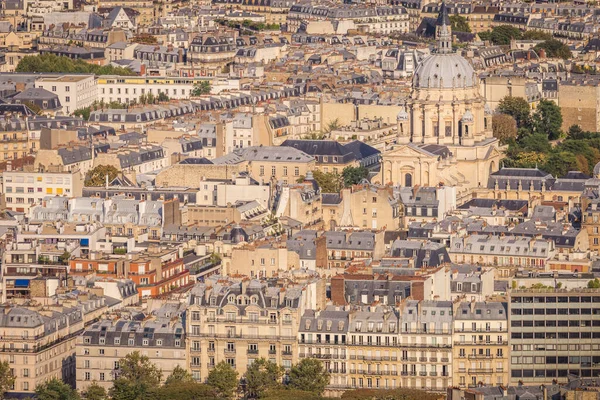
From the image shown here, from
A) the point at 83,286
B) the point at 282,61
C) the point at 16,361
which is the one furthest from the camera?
the point at 282,61

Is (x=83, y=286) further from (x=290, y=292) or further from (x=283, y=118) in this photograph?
(x=283, y=118)

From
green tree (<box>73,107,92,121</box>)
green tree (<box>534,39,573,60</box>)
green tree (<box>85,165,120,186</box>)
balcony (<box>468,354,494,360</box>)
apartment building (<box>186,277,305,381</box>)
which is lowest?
balcony (<box>468,354,494,360</box>)

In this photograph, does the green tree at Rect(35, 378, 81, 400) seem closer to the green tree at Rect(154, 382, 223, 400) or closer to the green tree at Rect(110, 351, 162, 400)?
the green tree at Rect(110, 351, 162, 400)

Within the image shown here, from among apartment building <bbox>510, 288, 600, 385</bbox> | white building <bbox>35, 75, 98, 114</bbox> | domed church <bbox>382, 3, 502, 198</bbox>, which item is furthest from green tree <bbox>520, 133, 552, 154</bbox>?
apartment building <bbox>510, 288, 600, 385</bbox>

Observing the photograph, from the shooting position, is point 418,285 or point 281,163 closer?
point 418,285

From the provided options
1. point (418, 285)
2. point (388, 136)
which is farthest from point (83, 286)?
point (388, 136)

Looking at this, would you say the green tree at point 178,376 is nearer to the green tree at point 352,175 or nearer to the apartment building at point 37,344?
the apartment building at point 37,344
